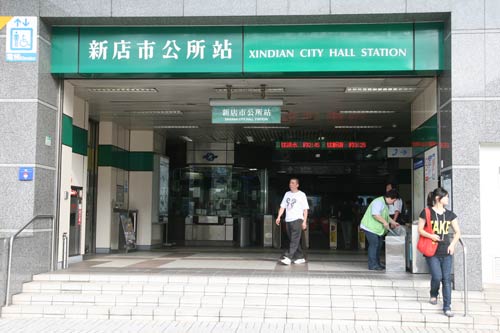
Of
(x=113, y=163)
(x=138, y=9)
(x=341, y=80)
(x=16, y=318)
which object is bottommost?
(x=16, y=318)

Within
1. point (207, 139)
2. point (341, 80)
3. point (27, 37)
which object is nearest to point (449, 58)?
point (341, 80)

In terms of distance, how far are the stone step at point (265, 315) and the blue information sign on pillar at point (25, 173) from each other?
2011 mm

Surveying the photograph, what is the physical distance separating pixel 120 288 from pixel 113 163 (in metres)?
6.26

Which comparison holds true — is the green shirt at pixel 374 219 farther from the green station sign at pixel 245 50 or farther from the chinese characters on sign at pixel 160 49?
the chinese characters on sign at pixel 160 49

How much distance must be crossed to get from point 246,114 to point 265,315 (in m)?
3.65

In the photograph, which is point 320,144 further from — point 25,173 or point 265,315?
point 265,315

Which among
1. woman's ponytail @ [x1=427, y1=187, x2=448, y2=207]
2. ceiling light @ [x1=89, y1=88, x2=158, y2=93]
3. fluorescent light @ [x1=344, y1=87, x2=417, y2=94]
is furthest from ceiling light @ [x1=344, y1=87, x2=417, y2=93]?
ceiling light @ [x1=89, y1=88, x2=158, y2=93]

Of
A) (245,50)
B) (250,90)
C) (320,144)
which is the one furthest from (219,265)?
(320,144)

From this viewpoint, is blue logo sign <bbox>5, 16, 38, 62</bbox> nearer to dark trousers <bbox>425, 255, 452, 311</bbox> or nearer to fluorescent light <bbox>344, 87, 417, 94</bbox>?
fluorescent light <bbox>344, 87, 417, 94</bbox>

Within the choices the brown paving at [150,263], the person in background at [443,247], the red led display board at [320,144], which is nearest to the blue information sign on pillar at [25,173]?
the brown paving at [150,263]

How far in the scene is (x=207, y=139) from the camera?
18344 millimetres

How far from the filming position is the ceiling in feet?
34.2

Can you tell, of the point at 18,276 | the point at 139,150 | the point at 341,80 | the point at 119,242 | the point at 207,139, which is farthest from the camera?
the point at 207,139

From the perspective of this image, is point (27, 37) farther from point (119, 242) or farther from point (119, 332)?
point (119, 242)
